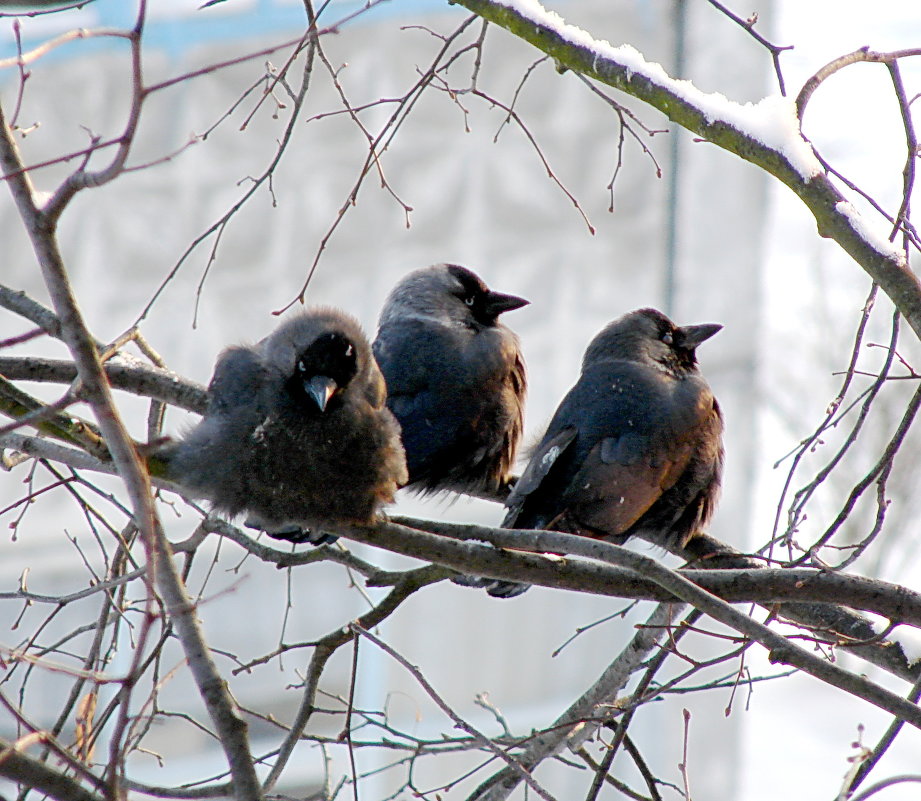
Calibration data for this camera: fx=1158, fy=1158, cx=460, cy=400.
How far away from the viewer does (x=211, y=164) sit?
7.73 meters

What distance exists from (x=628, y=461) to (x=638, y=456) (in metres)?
0.04

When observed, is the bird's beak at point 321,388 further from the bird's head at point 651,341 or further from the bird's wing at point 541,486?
the bird's head at point 651,341

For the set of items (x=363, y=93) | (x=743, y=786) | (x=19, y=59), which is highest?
(x=363, y=93)

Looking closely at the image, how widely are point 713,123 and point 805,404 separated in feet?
28.7

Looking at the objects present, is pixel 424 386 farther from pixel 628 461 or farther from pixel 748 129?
pixel 748 129

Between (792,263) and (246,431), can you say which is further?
(792,263)

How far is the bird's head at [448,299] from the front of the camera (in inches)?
157

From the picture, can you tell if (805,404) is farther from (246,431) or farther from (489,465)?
(246,431)

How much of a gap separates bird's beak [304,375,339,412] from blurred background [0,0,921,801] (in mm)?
5083

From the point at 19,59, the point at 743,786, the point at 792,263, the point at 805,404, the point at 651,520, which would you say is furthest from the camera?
the point at 792,263

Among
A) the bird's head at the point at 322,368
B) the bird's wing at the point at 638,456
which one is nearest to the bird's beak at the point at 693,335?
the bird's wing at the point at 638,456

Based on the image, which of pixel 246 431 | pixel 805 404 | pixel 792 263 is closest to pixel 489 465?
pixel 246 431

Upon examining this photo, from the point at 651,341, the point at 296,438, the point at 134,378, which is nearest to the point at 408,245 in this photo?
the point at 651,341

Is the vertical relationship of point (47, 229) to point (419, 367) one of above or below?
below
